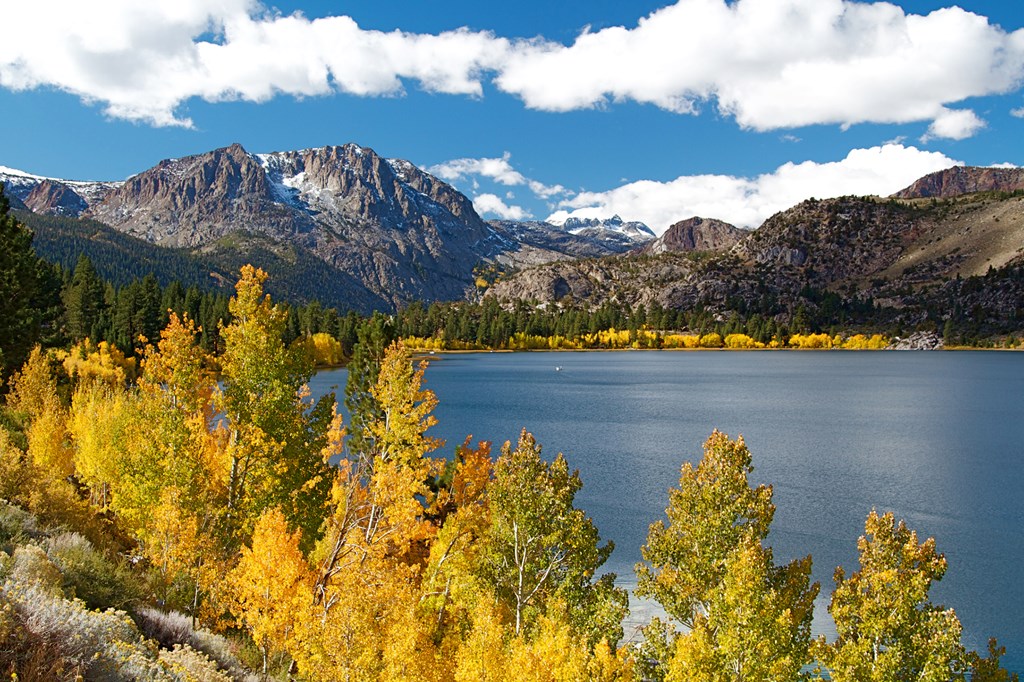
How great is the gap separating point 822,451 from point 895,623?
201 ft

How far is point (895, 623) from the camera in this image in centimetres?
2042

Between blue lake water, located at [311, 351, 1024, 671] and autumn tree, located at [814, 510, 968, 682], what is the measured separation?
1421 centimetres

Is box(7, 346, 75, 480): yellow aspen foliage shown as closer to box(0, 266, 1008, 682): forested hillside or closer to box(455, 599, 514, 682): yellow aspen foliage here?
box(0, 266, 1008, 682): forested hillside

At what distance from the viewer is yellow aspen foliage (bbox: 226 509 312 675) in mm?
21673

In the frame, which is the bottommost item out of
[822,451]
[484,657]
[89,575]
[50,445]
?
[822,451]

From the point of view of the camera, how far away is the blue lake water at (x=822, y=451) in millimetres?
42750

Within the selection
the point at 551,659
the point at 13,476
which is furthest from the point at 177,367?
the point at 551,659

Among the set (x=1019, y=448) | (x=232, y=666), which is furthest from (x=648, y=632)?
(x=1019, y=448)

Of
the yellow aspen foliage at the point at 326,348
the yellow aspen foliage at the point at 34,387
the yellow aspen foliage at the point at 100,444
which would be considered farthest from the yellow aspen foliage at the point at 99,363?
the yellow aspen foliage at the point at 326,348

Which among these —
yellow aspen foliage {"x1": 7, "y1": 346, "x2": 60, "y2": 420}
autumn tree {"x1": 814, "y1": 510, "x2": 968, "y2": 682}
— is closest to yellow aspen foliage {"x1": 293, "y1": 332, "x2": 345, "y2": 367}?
yellow aspen foliage {"x1": 7, "y1": 346, "x2": 60, "y2": 420}

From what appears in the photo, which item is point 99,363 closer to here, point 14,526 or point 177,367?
point 177,367

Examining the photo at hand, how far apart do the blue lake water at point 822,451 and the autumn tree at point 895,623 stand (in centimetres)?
1421

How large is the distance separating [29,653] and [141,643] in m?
4.60

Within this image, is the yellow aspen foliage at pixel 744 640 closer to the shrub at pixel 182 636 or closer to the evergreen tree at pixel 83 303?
the shrub at pixel 182 636
